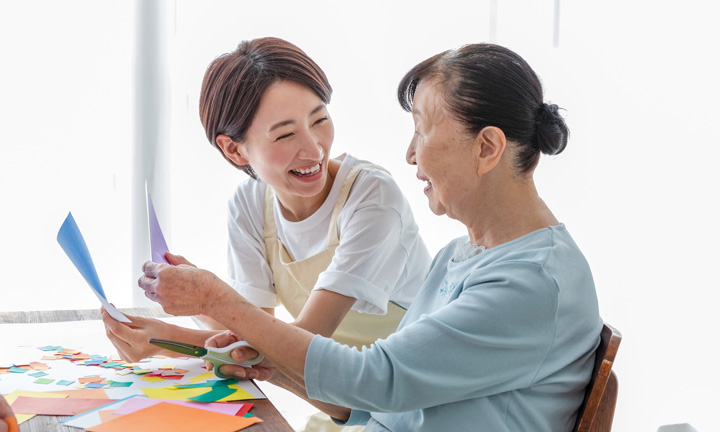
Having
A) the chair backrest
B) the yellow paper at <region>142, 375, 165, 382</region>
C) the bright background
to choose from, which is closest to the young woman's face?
the yellow paper at <region>142, 375, 165, 382</region>

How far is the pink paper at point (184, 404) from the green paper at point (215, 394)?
19 mm

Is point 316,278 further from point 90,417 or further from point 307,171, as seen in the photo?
point 90,417

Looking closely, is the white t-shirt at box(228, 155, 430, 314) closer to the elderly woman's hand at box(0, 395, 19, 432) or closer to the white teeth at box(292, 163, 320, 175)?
the white teeth at box(292, 163, 320, 175)

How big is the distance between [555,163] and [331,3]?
114 cm

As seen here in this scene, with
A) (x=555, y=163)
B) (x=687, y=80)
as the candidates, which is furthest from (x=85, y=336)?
(x=687, y=80)

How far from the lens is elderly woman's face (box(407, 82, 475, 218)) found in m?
1.10

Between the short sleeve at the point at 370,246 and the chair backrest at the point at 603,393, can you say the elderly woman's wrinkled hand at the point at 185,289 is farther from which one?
the chair backrest at the point at 603,393

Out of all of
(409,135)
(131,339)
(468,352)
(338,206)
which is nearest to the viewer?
(468,352)

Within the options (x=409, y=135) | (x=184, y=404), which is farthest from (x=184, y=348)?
(x=409, y=135)

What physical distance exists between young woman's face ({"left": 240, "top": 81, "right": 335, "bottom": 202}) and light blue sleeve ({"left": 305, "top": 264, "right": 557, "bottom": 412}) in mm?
740

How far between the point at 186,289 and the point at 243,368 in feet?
0.63

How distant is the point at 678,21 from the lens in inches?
102

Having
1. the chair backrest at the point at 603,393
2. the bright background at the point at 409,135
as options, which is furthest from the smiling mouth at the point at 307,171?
the bright background at the point at 409,135

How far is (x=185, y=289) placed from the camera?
1.14m
